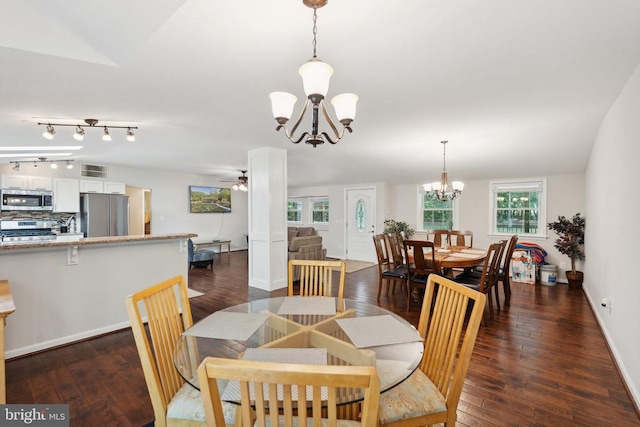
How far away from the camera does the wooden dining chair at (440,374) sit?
1.27 m

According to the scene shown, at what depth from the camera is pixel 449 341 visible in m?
1.50

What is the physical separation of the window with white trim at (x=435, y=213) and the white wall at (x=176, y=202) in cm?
525

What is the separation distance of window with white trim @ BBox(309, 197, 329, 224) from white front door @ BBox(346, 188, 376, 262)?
89cm

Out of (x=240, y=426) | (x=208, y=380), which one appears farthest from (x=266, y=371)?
(x=240, y=426)

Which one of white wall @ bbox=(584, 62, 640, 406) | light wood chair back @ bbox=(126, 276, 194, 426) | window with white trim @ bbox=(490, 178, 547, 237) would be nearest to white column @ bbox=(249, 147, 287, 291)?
→ light wood chair back @ bbox=(126, 276, 194, 426)

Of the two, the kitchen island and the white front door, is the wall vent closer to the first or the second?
the kitchen island

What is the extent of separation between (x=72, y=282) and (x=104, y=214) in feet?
12.4

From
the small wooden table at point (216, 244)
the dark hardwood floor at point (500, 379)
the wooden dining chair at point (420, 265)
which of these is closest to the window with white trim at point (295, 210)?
the small wooden table at point (216, 244)

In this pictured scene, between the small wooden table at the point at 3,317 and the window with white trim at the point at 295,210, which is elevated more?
the window with white trim at the point at 295,210

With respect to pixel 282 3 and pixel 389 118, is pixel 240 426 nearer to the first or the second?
pixel 282 3

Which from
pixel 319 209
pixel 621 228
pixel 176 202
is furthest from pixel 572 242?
pixel 176 202

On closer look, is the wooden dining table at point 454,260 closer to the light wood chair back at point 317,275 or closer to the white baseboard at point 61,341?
the light wood chair back at point 317,275

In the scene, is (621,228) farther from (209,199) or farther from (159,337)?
(209,199)

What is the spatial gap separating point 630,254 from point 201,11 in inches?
126
